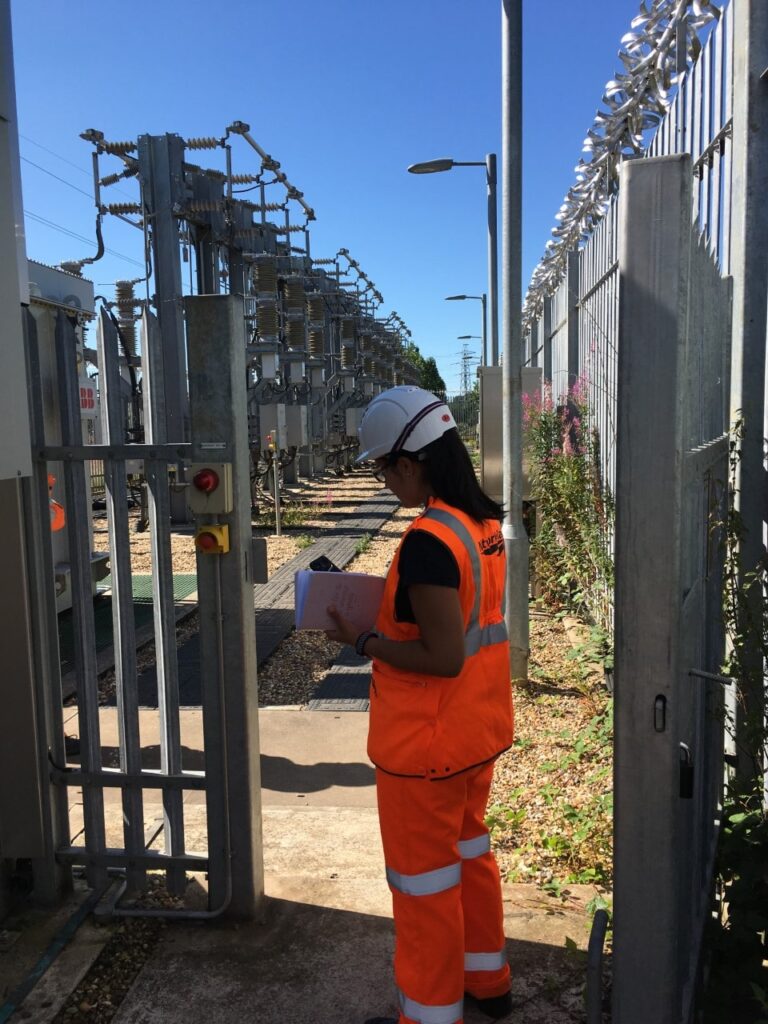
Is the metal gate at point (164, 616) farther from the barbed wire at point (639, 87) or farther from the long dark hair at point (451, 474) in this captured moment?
the barbed wire at point (639, 87)

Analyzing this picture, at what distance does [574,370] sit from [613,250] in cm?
307

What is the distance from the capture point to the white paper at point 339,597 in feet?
8.18

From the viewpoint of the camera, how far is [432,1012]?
228 centimetres

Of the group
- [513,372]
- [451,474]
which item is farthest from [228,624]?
[513,372]

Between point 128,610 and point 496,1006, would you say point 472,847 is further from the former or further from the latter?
point 128,610

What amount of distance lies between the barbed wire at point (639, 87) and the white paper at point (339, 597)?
2646 millimetres

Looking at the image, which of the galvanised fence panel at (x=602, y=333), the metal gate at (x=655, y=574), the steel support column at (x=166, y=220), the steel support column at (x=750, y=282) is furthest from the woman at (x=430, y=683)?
the steel support column at (x=166, y=220)

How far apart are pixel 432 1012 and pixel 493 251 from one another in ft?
36.4

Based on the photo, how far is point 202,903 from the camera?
3199mm

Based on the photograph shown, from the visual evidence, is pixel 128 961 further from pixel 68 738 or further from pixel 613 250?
pixel 613 250

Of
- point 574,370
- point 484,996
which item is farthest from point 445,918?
point 574,370

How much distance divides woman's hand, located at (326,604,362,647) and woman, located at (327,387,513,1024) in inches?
1.3

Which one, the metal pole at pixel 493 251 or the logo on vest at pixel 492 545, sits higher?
the metal pole at pixel 493 251

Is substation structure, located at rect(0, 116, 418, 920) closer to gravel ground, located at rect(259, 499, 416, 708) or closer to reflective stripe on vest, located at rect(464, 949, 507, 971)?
reflective stripe on vest, located at rect(464, 949, 507, 971)
